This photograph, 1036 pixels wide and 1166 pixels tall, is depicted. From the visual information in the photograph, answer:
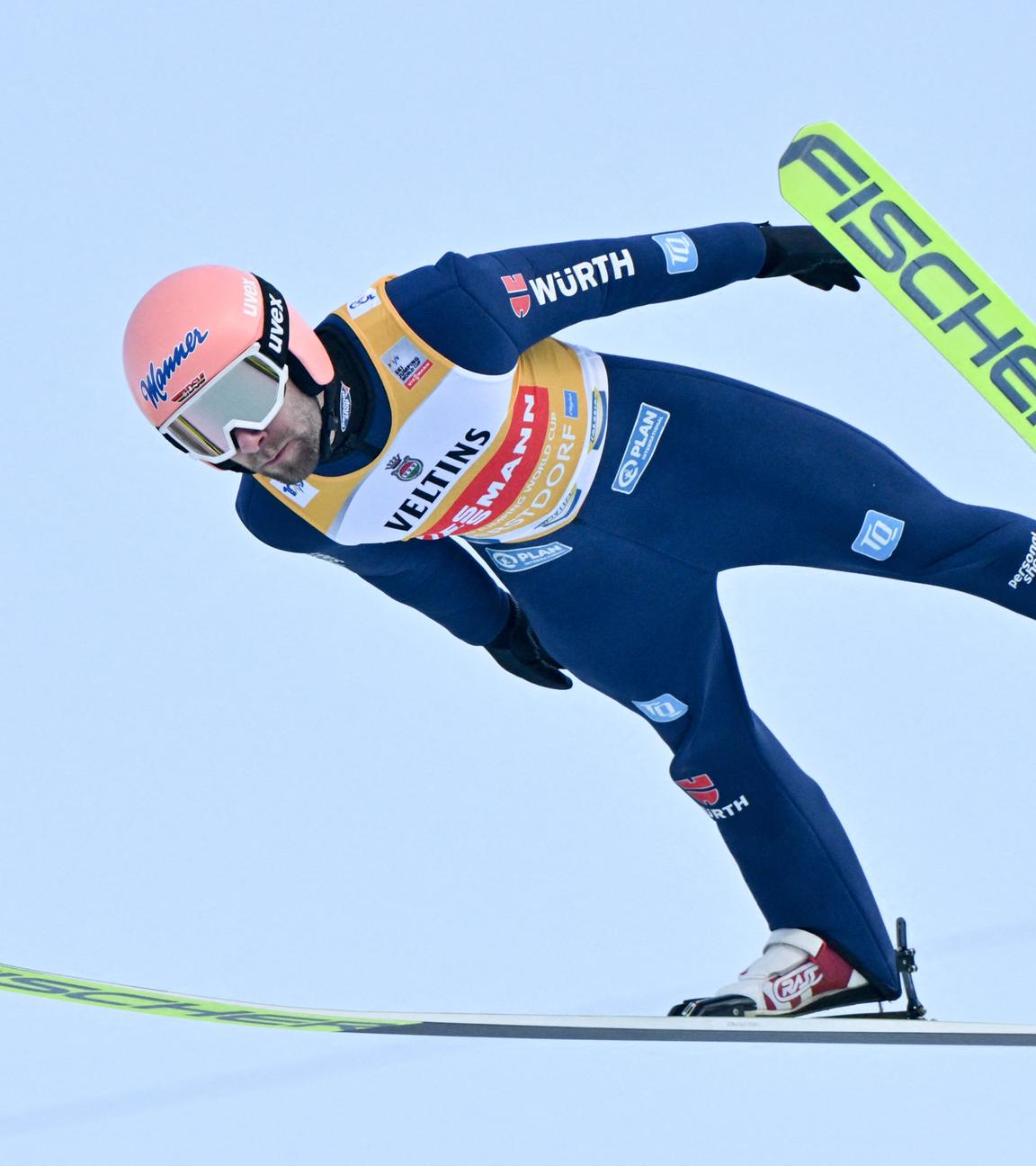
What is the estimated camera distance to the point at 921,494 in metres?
3.61

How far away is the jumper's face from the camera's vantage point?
3.25 metres

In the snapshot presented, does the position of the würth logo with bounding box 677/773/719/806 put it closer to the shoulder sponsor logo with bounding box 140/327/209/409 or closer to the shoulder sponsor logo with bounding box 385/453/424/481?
the shoulder sponsor logo with bounding box 385/453/424/481

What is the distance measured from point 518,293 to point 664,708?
0.86 m

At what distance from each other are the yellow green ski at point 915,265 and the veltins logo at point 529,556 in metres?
0.73

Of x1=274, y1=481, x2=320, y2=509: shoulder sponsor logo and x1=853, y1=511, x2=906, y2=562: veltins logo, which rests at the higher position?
x1=274, y1=481, x2=320, y2=509: shoulder sponsor logo

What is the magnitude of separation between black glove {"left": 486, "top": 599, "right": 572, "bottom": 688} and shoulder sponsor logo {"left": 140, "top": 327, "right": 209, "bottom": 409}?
1051mm

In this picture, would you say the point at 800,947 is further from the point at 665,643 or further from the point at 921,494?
the point at 921,494

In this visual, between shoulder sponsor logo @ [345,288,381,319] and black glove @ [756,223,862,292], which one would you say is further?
black glove @ [756,223,862,292]

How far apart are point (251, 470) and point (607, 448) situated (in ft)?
2.08

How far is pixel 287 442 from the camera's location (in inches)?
129

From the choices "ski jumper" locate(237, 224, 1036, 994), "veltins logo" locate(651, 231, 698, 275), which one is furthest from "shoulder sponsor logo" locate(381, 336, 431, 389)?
"veltins logo" locate(651, 231, 698, 275)

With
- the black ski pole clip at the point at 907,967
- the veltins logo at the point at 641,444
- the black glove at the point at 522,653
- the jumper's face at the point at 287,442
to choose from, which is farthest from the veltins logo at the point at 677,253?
the black ski pole clip at the point at 907,967

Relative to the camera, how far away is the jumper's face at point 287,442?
128 inches

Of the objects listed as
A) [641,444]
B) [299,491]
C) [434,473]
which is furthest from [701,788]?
[299,491]
